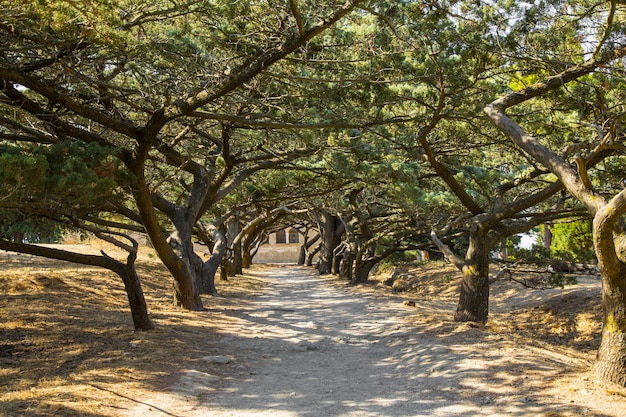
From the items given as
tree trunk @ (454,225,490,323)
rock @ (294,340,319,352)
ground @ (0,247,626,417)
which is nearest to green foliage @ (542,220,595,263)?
ground @ (0,247,626,417)

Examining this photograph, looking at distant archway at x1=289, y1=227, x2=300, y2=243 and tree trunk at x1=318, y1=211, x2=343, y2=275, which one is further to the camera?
distant archway at x1=289, y1=227, x2=300, y2=243

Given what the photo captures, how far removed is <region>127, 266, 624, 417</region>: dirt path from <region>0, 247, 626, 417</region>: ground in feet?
0.06

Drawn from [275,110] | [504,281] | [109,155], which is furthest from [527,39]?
[504,281]

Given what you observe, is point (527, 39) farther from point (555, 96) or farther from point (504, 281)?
point (504, 281)

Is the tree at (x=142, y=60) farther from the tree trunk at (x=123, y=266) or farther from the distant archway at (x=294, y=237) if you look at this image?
the distant archway at (x=294, y=237)

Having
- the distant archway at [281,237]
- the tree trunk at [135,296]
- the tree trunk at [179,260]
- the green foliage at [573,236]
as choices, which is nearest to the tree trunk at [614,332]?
the tree trunk at [135,296]

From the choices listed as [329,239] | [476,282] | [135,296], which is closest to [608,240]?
[476,282]

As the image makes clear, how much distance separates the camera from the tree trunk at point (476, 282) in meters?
10.0

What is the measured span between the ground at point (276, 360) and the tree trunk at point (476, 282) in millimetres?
482

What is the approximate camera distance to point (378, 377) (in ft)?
23.0

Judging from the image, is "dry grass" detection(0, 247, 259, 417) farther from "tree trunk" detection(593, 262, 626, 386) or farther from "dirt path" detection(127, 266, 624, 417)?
"tree trunk" detection(593, 262, 626, 386)

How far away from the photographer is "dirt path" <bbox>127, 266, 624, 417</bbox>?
5.42 meters

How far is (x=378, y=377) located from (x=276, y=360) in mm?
1651

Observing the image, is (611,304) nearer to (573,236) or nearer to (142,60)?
(142,60)
